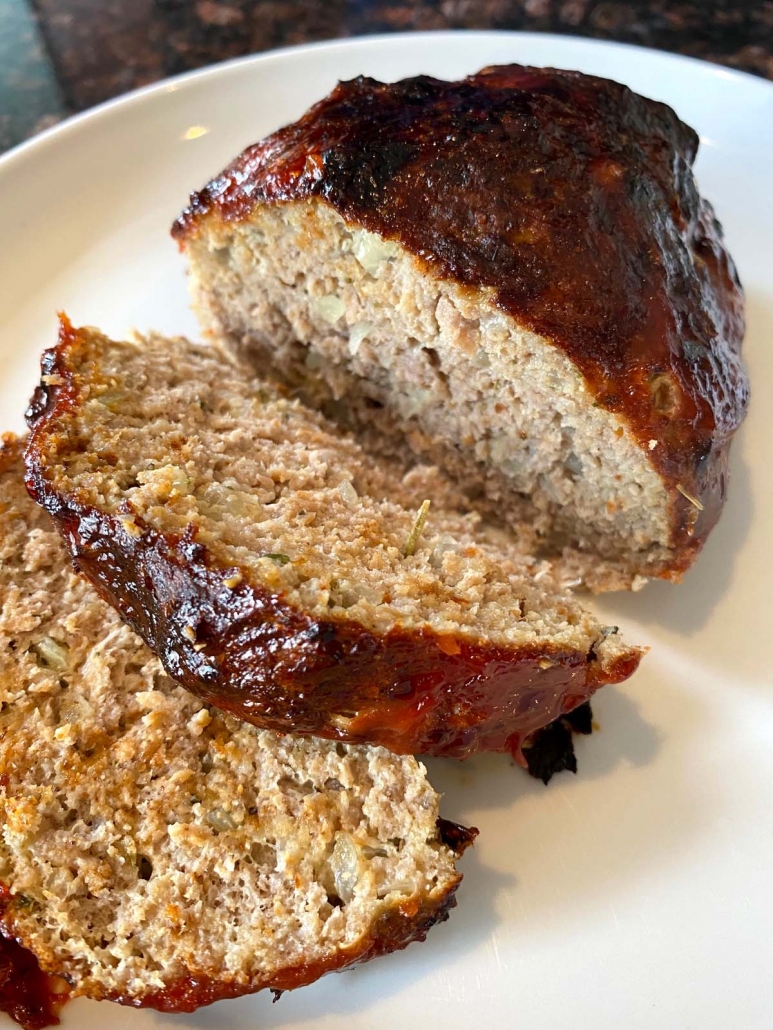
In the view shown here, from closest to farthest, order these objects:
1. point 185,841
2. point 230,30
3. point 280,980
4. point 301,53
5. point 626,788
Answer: point 280,980, point 185,841, point 626,788, point 301,53, point 230,30

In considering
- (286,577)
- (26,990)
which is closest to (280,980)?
(26,990)

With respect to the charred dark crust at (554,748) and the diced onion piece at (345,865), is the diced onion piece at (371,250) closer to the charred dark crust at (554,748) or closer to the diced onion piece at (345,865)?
the charred dark crust at (554,748)

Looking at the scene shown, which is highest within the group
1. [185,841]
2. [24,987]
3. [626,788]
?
[185,841]

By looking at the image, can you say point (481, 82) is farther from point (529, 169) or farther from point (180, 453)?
point (180, 453)

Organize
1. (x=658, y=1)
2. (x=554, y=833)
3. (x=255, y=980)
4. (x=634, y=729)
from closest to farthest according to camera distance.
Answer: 1. (x=255, y=980)
2. (x=554, y=833)
3. (x=634, y=729)
4. (x=658, y=1)

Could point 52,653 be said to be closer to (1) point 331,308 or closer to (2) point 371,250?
(1) point 331,308


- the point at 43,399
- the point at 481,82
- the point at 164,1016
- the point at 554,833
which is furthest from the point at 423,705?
the point at 481,82

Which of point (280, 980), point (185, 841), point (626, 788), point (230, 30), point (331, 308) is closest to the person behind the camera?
point (280, 980)
